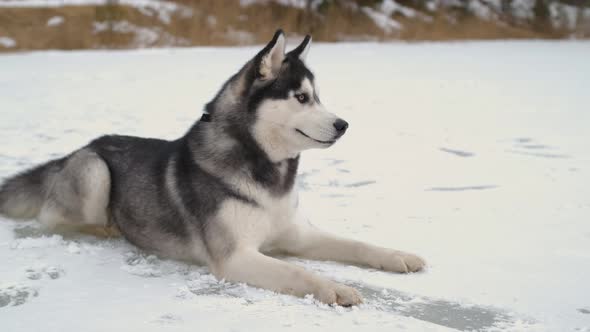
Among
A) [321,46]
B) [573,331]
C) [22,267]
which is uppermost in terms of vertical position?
[573,331]

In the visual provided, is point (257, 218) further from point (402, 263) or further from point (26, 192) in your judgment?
point (26, 192)

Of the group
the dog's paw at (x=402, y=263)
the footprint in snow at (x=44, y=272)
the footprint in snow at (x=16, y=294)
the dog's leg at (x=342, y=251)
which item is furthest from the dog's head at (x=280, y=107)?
the footprint in snow at (x=16, y=294)

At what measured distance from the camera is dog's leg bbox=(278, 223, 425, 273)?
10.5ft

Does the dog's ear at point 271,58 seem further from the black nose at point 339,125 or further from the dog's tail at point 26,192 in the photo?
the dog's tail at point 26,192

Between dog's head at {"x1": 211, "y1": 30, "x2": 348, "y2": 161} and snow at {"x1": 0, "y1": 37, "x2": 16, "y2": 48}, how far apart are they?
34.9 feet

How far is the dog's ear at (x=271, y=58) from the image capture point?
314 centimetres

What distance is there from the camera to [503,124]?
7.17 meters

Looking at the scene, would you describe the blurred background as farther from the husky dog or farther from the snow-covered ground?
the husky dog

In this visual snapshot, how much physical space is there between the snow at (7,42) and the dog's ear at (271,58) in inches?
423

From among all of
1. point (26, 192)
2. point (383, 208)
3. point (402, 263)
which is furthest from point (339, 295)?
point (26, 192)

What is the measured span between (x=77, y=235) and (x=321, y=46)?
11501mm

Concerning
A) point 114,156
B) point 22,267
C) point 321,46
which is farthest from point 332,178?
point 321,46

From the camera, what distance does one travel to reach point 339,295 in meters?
2.76

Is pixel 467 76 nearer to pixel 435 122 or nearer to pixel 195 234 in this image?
pixel 435 122
